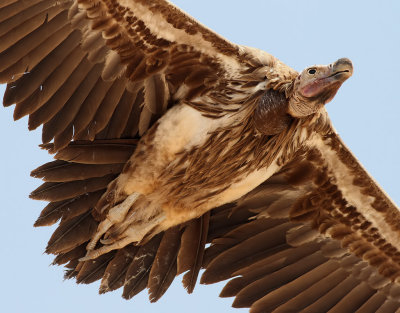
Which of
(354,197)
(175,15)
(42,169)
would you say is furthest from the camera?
(354,197)

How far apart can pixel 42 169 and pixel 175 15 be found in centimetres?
Answer: 166

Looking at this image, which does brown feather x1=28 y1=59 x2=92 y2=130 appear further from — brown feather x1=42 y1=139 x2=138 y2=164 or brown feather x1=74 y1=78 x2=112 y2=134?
brown feather x1=42 y1=139 x2=138 y2=164

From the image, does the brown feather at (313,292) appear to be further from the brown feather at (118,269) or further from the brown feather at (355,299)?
the brown feather at (118,269)

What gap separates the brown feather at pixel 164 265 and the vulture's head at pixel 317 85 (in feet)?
5.46

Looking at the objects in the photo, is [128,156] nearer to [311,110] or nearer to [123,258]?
[123,258]

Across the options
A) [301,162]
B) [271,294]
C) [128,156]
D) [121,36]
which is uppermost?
[121,36]

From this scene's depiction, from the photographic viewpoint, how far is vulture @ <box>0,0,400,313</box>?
8039mm

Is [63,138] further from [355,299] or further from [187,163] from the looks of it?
[355,299]

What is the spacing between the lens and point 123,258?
8875mm

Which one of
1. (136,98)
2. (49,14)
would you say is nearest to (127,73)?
(136,98)

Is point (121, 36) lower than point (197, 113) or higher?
higher

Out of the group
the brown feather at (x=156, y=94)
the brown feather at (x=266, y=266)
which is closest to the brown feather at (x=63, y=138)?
the brown feather at (x=156, y=94)

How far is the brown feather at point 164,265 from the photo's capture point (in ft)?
29.1

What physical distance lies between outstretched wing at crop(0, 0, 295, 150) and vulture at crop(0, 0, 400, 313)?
0.04ft
